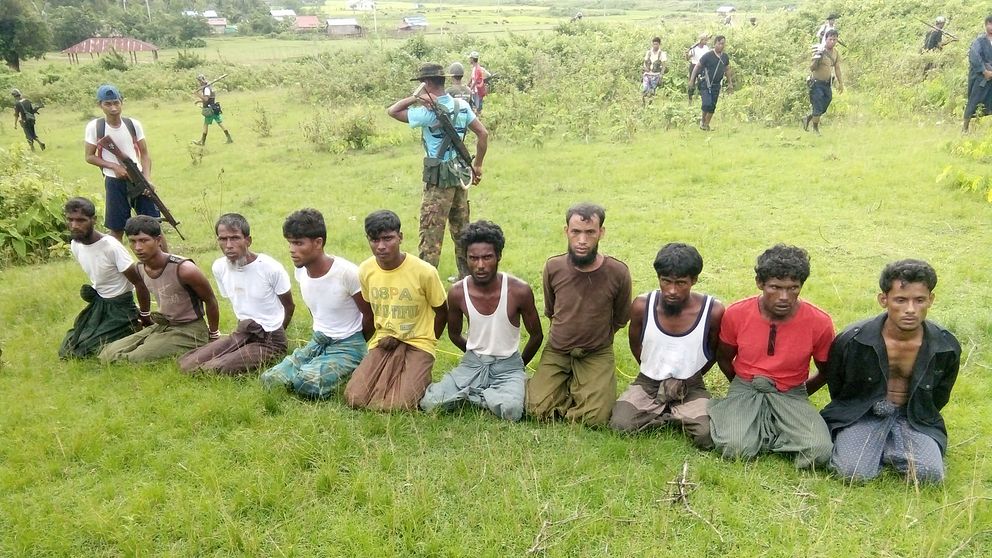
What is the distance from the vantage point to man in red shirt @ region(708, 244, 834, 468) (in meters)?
3.38

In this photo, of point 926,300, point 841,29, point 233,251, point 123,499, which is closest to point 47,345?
point 233,251

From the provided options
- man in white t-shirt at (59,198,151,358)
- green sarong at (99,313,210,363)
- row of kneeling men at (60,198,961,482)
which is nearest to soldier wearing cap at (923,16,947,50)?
row of kneeling men at (60,198,961,482)

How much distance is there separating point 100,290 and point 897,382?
5.45 meters

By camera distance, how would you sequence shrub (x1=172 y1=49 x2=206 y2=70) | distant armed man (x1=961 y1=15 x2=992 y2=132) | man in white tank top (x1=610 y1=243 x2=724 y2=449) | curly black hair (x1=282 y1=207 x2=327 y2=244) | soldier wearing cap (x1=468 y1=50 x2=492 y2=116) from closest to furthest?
man in white tank top (x1=610 y1=243 x2=724 y2=449)
curly black hair (x1=282 y1=207 x2=327 y2=244)
distant armed man (x1=961 y1=15 x2=992 y2=132)
soldier wearing cap (x1=468 y1=50 x2=492 y2=116)
shrub (x1=172 y1=49 x2=206 y2=70)

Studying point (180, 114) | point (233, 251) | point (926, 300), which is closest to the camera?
point (926, 300)

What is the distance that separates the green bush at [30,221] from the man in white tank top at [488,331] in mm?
6062

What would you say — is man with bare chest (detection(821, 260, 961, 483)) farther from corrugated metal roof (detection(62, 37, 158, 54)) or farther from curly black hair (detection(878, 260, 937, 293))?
corrugated metal roof (detection(62, 37, 158, 54))

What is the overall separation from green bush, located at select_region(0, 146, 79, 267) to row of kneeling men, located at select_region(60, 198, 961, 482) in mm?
3473

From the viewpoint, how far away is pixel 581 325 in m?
4.05

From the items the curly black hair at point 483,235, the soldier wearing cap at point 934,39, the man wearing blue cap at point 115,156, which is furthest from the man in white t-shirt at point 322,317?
the soldier wearing cap at point 934,39

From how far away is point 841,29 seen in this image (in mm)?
16969

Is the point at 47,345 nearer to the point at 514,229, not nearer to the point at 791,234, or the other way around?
the point at 514,229

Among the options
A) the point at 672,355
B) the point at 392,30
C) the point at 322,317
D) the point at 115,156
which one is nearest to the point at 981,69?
the point at 672,355

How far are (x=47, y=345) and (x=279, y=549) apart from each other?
3520 millimetres
